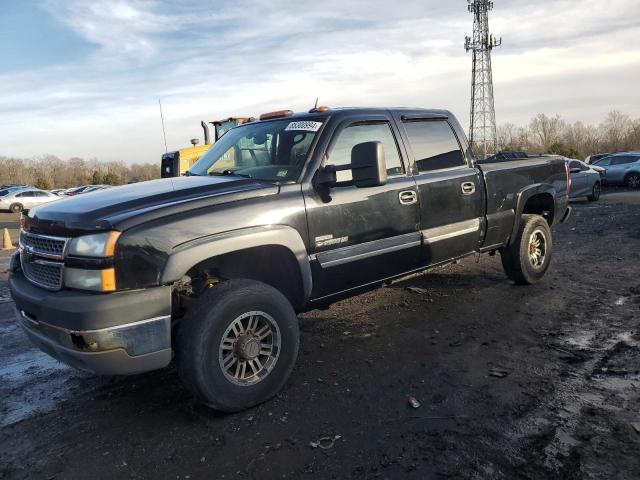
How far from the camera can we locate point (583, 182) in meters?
16.3

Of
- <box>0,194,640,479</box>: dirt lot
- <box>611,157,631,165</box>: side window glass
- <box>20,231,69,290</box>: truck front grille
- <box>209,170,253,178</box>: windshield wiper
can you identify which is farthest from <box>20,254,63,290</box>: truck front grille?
<box>611,157,631,165</box>: side window glass

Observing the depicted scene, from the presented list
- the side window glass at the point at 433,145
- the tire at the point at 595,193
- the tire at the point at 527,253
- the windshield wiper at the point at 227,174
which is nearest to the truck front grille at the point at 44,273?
the windshield wiper at the point at 227,174

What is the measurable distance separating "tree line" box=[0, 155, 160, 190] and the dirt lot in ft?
186

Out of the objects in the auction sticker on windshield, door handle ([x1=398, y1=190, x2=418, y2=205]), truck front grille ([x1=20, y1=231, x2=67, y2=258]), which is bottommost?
truck front grille ([x1=20, y1=231, x2=67, y2=258])

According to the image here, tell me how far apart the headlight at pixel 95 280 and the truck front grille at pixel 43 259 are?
0.58 feet

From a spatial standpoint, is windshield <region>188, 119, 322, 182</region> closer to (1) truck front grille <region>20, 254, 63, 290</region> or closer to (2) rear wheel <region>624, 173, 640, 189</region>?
(1) truck front grille <region>20, 254, 63, 290</region>

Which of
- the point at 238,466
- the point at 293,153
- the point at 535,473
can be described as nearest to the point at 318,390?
the point at 238,466

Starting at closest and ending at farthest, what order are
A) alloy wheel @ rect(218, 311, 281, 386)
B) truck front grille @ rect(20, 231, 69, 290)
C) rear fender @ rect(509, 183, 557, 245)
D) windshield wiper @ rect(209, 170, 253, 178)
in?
truck front grille @ rect(20, 231, 69, 290) < alloy wheel @ rect(218, 311, 281, 386) < windshield wiper @ rect(209, 170, 253, 178) < rear fender @ rect(509, 183, 557, 245)

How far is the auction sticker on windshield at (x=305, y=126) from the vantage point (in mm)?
4012

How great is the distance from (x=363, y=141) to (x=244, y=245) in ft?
5.09

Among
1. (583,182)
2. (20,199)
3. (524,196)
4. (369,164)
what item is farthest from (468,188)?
(20,199)

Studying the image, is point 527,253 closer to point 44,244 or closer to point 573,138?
point 44,244

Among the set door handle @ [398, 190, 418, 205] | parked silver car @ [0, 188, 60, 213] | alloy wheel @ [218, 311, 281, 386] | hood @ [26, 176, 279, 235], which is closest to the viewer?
hood @ [26, 176, 279, 235]

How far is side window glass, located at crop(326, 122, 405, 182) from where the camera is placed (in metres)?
3.96
